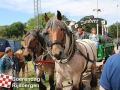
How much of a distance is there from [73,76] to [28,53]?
139cm

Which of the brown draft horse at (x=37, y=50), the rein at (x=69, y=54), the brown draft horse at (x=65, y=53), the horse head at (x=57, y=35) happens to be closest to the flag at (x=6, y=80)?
the brown draft horse at (x=37, y=50)

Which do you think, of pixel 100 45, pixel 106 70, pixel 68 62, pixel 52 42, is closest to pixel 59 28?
pixel 52 42

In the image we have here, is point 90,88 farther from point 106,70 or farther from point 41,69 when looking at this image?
point 106,70

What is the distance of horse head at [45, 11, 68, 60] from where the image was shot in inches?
116

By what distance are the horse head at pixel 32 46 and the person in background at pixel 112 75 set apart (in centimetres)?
315

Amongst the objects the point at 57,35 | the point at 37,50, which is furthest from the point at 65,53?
the point at 37,50

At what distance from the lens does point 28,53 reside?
434 cm

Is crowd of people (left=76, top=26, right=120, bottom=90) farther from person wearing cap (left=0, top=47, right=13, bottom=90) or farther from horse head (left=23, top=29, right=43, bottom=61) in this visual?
person wearing cap (left=0, top=47, right=13, bottom=90)

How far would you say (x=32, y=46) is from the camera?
14.6ft

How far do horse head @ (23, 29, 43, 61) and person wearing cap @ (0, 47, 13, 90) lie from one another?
682 mm

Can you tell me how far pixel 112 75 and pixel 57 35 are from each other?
1.85 m

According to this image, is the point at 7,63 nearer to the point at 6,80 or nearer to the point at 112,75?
the point at 6,80

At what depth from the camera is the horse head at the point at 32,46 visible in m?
4.34

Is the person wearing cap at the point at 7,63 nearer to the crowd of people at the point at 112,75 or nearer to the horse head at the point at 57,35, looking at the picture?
the horse head at the point at 57,35
